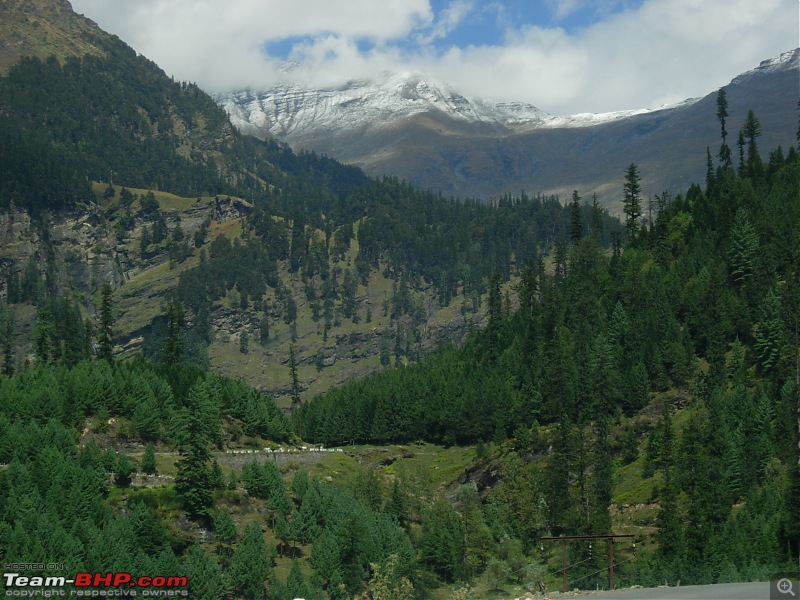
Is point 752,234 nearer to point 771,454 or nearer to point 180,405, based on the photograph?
point 771,454

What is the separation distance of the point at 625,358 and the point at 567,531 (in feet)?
159

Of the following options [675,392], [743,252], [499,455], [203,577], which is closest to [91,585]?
[203,577]

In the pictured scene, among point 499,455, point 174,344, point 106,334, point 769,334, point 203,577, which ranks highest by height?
point 106,334

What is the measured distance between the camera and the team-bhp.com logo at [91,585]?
86875mm

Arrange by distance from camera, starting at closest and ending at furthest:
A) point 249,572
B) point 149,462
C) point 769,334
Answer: point 249,572
point 149,462
point 769,334

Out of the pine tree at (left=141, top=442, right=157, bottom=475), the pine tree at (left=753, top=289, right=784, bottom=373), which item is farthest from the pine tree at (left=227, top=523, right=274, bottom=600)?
the pine tree at (left=753, top=289, right=784, bottom=373)

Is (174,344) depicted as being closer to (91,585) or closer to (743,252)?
(91,585)

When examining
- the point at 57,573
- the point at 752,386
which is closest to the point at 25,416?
the point at 57,573

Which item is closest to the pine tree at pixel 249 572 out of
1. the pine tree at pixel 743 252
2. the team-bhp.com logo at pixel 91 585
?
the team-bhp.com logo at pixel 91 585

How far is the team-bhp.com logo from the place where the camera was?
285 ft

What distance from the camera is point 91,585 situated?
90125 mm

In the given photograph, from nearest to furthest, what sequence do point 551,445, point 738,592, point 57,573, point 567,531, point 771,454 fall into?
point 738,592 → point 57,573 → point 771,454 → point 567,531 → point 551,445

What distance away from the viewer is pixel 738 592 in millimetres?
48344

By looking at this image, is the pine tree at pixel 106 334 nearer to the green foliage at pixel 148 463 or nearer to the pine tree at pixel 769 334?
the green foliage at pixel 148 463
